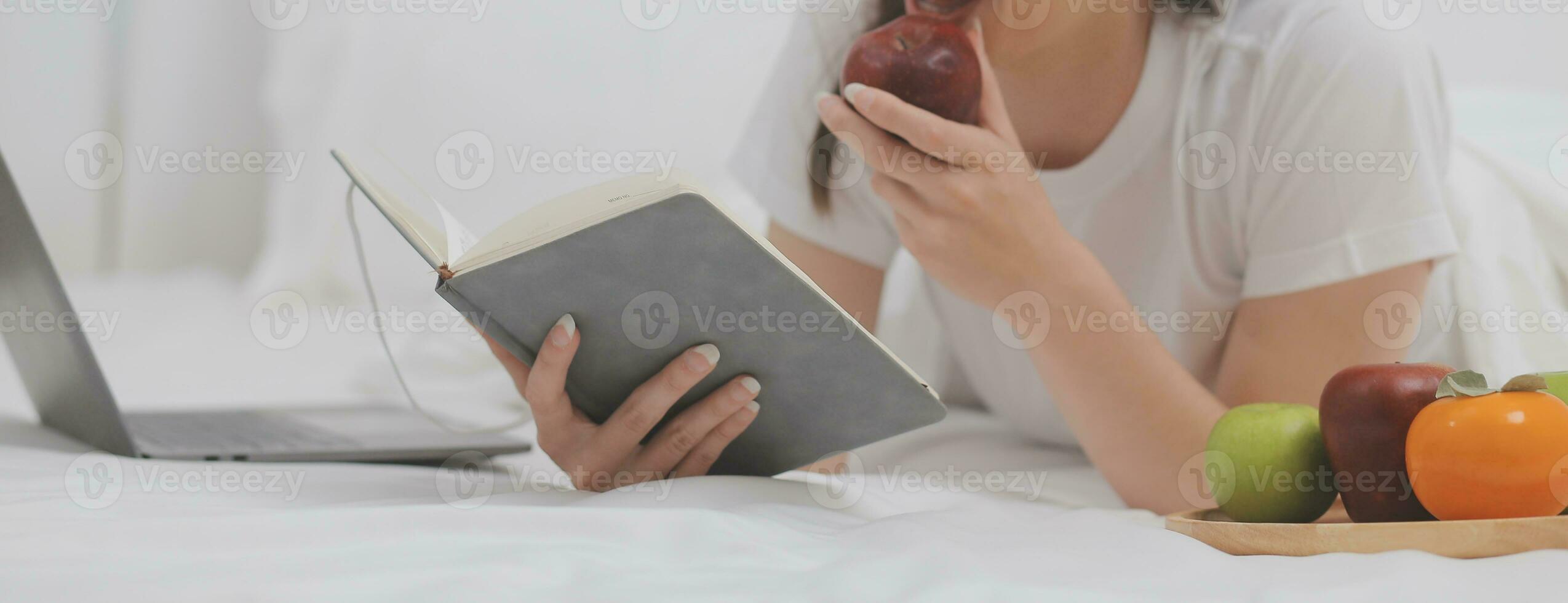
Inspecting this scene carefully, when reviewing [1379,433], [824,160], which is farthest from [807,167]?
[1379,433]

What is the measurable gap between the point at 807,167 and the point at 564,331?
20.7 inches

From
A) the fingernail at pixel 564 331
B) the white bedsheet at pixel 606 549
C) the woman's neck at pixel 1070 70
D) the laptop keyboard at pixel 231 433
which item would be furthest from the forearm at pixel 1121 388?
the laptop keyboard at pixel 231 433

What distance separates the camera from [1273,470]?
0.62m

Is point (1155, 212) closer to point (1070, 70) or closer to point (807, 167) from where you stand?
point (1070, 70)

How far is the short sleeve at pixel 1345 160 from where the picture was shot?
2.66ft

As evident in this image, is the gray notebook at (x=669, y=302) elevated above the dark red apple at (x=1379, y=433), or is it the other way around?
the gray notebook at (x=669, y=302)

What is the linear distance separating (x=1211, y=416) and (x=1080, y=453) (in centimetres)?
22

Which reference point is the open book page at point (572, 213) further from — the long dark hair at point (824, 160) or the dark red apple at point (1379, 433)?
the long dark hair at point (824, 160)

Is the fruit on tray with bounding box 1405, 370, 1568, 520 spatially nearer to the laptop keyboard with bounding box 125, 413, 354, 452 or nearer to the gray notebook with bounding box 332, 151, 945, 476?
the gray notebook with bounding box 332, 151, 945, 476

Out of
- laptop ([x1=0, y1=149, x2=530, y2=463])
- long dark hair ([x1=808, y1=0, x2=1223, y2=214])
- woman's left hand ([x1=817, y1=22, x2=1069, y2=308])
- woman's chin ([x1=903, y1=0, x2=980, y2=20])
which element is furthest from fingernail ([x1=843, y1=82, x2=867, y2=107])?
laptop ([x1=0, y1=149, x2=530, y2=463])

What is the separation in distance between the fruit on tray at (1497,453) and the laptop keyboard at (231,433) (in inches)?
27.7

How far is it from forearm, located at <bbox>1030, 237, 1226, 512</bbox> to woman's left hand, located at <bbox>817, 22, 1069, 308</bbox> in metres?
0.03

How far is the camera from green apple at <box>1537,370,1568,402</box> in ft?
1.92

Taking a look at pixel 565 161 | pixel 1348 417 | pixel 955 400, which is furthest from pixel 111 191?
pixel 1348 417
